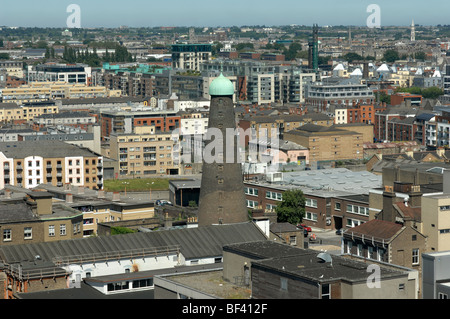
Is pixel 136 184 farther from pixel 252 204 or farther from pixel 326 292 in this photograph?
pixel 326 292

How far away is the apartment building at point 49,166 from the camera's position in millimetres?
72625

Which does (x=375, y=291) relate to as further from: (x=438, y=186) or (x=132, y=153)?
(x=132, y=153)

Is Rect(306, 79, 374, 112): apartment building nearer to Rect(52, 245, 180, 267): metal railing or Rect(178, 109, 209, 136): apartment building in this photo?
Rect(178, 109, 209, 136): apartment building

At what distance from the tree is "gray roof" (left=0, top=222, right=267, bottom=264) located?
17.9 meters

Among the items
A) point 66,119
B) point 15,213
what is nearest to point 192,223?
point 15,213

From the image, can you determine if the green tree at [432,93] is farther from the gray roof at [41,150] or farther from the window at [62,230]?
the window at [62,230]

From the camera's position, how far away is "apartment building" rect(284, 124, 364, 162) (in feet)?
299

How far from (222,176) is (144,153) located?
145 ft

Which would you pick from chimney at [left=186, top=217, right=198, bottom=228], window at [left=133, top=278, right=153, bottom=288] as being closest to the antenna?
window at [left=133, top=278, right=153, bottom=288]

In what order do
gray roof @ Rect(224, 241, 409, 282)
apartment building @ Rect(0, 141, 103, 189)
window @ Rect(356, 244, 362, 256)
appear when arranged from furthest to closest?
apartment building @ Rect(0, 141, 103, 189), window @ Rect(356, 244, 362, 256), gray roof @ Rect(224, 241, 409, 282)

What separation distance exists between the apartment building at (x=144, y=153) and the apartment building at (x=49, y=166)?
9.70m

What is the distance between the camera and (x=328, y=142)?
91.9 m

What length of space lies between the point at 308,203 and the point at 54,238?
21299 millimetres
